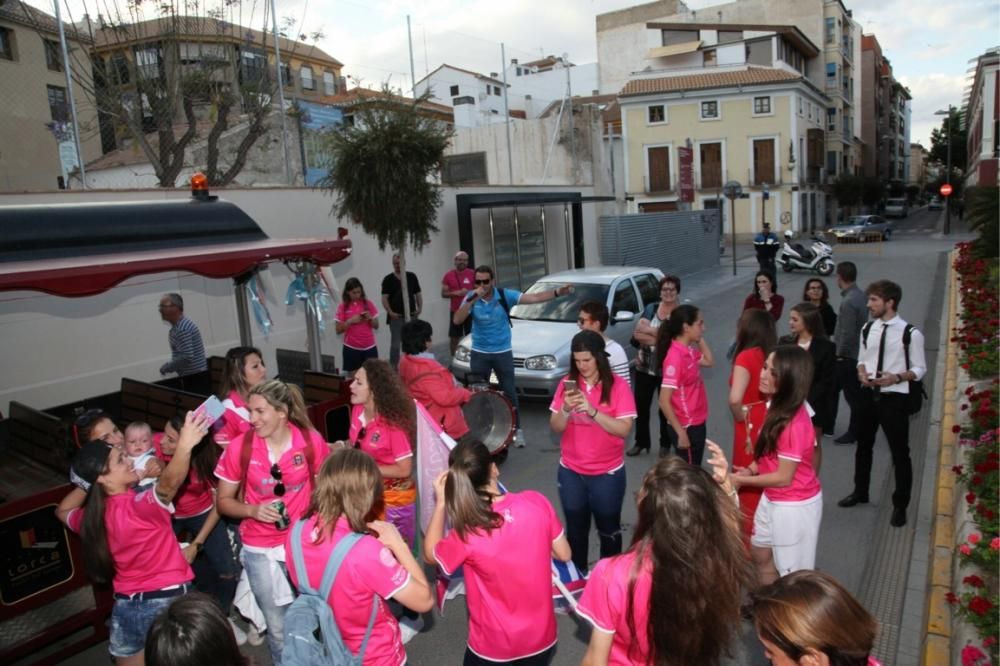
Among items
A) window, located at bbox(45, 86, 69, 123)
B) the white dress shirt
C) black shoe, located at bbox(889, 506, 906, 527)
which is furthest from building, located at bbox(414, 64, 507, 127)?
black shoe, located at bbox(889, 506, 906, 527)

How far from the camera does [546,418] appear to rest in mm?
9500

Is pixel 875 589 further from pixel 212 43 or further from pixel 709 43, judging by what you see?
pixel 709 43

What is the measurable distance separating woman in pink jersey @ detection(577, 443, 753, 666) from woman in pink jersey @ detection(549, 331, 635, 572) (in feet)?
6.06

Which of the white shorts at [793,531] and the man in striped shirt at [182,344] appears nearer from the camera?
the white shorts at [793,531]

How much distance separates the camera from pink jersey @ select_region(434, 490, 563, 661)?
2.85m

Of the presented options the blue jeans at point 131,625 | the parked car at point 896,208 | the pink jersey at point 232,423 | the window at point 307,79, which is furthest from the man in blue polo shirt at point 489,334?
the parked car at point 896,208

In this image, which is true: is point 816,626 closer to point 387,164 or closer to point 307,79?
point 387,164


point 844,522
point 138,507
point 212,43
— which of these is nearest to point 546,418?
Answer: point 844,522

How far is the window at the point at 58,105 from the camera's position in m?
10.9

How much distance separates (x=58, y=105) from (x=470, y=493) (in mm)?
11170

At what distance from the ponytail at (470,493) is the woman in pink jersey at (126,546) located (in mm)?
1615

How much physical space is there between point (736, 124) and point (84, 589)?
47.2 m

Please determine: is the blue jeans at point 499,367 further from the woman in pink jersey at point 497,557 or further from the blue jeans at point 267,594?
the woman in pink jersey at point 497,557

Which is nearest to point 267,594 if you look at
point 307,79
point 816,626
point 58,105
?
point 816,626
